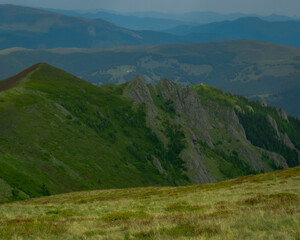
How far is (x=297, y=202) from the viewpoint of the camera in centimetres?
2559

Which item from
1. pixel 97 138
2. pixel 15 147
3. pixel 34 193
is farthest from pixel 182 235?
pixel 97 138

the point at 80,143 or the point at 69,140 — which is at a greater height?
the point at 69,140

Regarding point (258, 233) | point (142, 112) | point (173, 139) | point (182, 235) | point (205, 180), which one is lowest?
point (205, 180)

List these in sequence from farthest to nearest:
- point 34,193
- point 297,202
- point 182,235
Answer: point 34,193 → point 297,202 → point 182,235

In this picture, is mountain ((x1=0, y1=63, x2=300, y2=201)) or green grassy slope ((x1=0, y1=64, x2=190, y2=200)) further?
mountain ((x1=0, y1=63, x2=300, y2=201))

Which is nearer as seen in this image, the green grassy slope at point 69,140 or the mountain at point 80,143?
the green grassy slope at point 69,140

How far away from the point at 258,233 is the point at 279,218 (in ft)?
12.4

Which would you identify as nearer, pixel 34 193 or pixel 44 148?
pixel 34 193

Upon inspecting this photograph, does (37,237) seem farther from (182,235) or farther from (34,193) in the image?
(34,193)

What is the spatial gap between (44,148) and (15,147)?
11.4 m

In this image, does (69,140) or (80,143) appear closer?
(69,140)

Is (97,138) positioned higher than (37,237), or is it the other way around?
(37,237)

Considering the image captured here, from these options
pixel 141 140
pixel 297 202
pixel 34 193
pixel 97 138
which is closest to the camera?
pixel 297 202

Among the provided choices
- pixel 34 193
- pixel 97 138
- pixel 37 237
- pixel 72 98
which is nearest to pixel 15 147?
pixel 34 193
